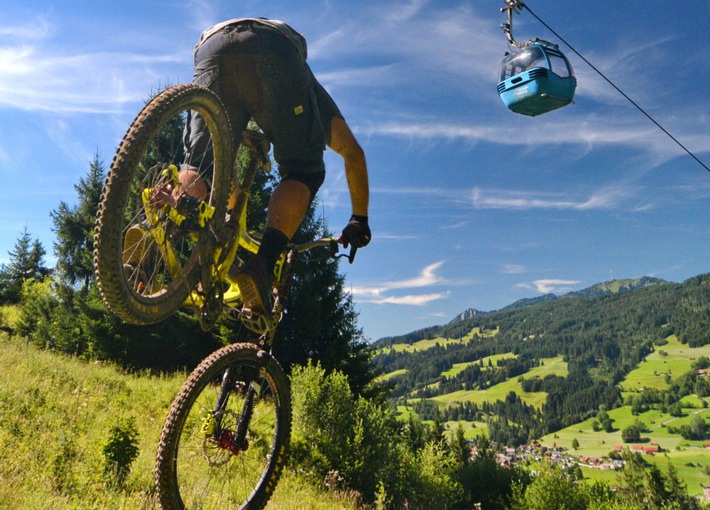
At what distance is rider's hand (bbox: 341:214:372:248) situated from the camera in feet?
9.64

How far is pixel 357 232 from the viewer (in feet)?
9.65

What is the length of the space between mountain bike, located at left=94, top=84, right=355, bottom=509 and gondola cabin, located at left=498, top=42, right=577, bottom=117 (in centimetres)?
714

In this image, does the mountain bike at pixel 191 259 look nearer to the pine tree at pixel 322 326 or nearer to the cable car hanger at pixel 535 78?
the cable car hanger at pixel 535 78

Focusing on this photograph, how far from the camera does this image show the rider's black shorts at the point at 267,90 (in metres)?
2.32

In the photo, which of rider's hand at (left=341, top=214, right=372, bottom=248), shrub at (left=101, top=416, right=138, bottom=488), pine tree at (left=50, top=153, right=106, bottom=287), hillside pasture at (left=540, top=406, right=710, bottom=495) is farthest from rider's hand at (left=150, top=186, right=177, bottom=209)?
hillside pasture at (left=540, top=406, right=710, bottom=495)

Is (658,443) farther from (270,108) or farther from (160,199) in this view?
(160,199)

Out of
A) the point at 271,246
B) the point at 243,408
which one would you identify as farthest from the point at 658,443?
the point at 271,246

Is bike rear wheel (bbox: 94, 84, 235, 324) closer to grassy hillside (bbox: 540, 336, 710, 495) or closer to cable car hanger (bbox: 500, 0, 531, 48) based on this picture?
cable car hanger (bbox: 500, 0, 531, 48)

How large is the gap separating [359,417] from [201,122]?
1146 centimetres

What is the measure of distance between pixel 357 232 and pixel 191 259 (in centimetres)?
112

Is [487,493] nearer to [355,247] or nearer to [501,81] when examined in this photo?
[501,81]

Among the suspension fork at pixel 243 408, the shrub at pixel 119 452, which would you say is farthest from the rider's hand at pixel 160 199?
the shrub at pixel 119 452

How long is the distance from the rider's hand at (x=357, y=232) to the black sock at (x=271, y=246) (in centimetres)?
58

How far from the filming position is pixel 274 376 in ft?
9.36
